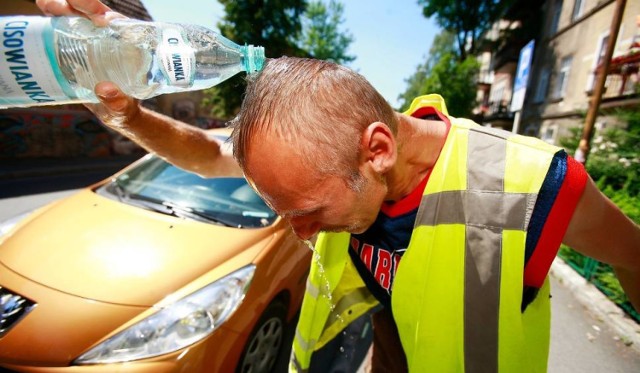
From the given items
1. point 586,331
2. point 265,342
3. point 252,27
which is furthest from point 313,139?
point 252,27

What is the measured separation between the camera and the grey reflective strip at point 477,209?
928 mm

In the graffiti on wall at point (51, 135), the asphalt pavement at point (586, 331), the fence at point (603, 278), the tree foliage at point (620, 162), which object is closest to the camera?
the asphalt pavement at point (586, 331)

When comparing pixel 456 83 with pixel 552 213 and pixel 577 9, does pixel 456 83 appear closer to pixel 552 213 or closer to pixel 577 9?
pixel 577 9

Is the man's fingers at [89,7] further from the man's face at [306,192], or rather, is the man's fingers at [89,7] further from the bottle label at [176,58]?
the man's face at [306,192]

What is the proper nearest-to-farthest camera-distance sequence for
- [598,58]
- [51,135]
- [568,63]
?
1. [598,58]
2. [51,135]
3. [568,63]

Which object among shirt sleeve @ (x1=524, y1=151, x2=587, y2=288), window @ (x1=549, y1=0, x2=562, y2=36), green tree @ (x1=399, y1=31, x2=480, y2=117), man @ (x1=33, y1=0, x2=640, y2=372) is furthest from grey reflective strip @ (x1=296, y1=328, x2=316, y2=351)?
green tree @ (x1=399, y1=31, x2=480, y2=117)

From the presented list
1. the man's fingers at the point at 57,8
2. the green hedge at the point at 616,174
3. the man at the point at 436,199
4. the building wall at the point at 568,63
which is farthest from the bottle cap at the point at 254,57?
the building wall at the point at 568,63

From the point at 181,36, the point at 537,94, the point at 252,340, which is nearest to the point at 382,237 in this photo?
the point at 181,36

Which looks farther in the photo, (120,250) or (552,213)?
(120,250)

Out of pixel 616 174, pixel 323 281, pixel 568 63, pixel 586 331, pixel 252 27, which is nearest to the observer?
pixel 323 281

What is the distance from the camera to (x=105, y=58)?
127 cm

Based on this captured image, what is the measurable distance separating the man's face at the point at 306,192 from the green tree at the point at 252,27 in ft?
66.8

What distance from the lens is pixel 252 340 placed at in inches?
84.4

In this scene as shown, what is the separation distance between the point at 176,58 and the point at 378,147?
2.37 feet
